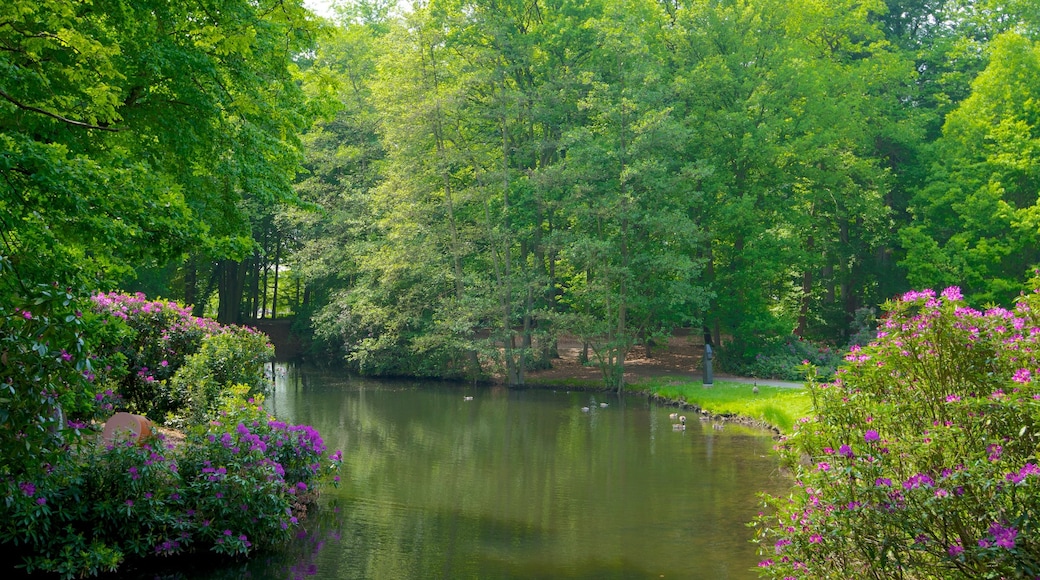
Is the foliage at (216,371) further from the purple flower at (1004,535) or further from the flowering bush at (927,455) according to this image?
the purple flower at (1004,535)

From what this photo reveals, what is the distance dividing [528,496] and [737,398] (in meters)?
10.7

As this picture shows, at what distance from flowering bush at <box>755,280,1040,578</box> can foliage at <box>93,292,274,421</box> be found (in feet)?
29.3

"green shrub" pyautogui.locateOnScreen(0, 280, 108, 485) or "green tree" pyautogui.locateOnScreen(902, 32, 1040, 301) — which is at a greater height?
"green tree" pyautogui.locateOnScreen(902, 32, 1040, 301)

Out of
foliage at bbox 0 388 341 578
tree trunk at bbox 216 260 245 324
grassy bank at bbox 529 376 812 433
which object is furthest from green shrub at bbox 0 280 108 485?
tree trunk at bbox 216 260 245 324

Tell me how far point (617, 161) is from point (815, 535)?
20.6 m

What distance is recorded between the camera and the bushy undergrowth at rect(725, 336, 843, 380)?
26.5m

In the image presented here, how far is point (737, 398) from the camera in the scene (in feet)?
70.3

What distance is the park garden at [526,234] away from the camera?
6.07 metres

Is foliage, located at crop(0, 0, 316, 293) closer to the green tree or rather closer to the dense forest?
the dense forest

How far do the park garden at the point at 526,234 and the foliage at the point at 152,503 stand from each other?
36mm

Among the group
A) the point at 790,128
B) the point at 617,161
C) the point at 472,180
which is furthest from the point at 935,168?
the point at 472,180

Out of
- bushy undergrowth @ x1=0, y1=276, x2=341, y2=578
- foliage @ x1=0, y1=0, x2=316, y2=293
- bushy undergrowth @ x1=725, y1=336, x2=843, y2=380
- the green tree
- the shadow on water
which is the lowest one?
the shadow on water

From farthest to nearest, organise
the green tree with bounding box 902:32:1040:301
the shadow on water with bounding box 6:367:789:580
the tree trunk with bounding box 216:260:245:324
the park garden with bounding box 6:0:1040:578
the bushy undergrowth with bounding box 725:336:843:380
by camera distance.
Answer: the tree trunk with bounding box 216:260:245:324, the green tree with bounding box 902:32:1040:301, the bushy undergrowth with bounding box 725:336:843:380, the shadow on water with bounding box 6:367:789:580, the park garden with bounding box 6:0:1040:578

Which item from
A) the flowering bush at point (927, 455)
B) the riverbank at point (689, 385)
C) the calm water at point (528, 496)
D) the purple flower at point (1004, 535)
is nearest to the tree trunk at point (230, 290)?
the riverbank at point (689, 385)
